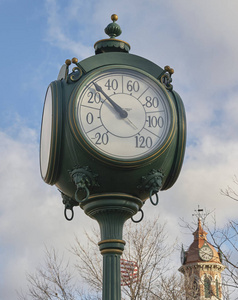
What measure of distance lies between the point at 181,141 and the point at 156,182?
0.35 metres

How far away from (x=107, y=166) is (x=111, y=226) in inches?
17.2

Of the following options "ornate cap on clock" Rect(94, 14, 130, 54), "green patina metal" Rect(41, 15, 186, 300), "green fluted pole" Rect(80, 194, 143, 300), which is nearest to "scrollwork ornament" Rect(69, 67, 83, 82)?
"green patina metal" Rect(41, 15, 186, 300)

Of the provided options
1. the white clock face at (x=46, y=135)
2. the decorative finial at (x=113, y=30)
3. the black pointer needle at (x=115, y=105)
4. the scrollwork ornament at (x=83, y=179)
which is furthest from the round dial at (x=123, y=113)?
the decorative finial at (x=113, y=30)

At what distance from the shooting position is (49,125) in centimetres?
372

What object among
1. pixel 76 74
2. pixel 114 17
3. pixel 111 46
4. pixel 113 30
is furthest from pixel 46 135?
pixel 114 17

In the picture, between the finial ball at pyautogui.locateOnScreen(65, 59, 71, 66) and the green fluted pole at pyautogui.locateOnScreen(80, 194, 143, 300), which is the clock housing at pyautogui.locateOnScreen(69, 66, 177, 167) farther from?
the green fluted pole at pyautogui.locateOnScreen(80, 194, 143, 300)

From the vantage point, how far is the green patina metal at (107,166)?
345cm

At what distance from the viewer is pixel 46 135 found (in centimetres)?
386

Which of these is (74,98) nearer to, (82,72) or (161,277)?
(82,72)

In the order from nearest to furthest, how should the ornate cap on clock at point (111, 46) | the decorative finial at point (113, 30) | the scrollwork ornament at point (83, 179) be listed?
the scrollwork ornament at point (83, 179) → the ornate cap on clock at point (111, 46) → the decorative finial at point (113, 30)

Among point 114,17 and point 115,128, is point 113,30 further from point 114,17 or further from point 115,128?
point 115,128

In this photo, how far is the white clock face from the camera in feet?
12.1

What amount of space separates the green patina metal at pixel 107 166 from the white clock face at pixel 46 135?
0.27 feet

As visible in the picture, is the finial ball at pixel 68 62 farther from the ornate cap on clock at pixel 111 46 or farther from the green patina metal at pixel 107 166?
the ornate cap on clock at pixel 111 46
